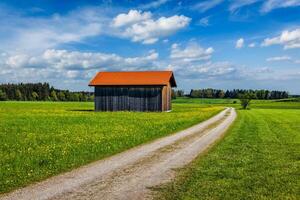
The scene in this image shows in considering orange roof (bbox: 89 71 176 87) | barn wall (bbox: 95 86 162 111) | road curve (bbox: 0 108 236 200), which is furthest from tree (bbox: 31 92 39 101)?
road curve (bbox: 0 108 236 200)

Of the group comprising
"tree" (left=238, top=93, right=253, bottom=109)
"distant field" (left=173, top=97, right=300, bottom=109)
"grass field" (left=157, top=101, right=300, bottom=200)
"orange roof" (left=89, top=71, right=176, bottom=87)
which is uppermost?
"orange roof" (left=89, top=71, right=176, bottom=87)

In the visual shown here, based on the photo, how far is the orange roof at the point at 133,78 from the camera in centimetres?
5833

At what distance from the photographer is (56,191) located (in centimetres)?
884

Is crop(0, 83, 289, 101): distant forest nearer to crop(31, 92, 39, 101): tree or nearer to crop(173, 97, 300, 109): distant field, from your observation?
crop(31, 92, 39, 101): tree

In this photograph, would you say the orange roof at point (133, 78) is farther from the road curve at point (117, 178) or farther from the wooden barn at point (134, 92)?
the road curve at point (117, 178)

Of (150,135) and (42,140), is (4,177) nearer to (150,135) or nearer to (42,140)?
(42,140)

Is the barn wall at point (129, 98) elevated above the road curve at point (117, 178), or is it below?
above

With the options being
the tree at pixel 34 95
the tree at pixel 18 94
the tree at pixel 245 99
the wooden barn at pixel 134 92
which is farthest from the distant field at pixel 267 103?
the tree at pixel 18 94

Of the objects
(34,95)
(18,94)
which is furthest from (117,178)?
(34,95)

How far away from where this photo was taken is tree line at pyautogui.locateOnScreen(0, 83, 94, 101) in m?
175

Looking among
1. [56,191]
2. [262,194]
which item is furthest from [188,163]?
[56,191]

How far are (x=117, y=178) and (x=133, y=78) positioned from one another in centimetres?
5049

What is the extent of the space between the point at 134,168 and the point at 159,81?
46490mm

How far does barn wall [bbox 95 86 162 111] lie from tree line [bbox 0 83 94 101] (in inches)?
4640
